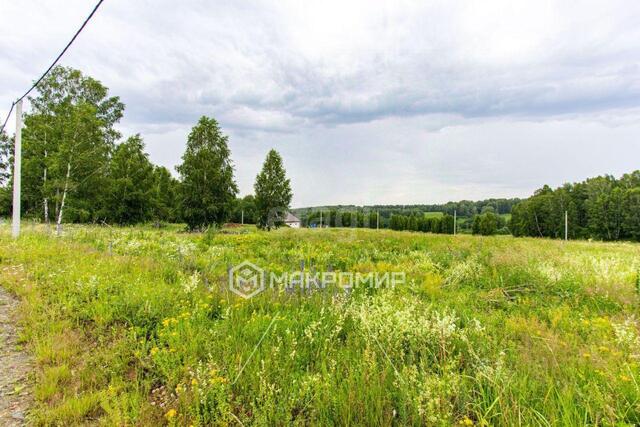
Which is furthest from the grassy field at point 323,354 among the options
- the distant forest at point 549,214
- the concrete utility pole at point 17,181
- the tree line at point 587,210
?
the tree line at point 587,210

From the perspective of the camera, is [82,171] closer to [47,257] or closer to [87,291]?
[47,257]

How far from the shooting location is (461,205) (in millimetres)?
59500

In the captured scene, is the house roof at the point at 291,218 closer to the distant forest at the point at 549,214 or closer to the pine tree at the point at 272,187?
the pine tree at the point at 272,187

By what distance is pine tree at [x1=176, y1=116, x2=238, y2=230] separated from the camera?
2727 centimetres

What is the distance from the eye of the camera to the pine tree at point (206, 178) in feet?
89.5

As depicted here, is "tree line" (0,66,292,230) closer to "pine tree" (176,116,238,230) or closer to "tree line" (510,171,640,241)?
"pine tree" (176,116,238,230)

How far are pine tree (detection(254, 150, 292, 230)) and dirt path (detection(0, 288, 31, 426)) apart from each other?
28.7 meters

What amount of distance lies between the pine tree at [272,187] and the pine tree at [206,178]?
435 centimetres

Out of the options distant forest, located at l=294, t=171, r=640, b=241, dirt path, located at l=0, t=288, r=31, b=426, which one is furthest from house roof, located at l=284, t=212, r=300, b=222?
dirt path, located at l=0, t=288, r=31, b=426

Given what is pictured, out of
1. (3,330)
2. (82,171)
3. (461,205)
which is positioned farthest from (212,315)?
(461,205)

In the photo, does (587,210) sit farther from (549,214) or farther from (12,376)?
(12,376)

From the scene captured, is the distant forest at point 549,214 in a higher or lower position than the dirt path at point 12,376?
higher

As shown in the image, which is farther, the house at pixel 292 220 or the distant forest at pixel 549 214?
the distant forest at pixel 549 214

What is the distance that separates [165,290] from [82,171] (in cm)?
2101
